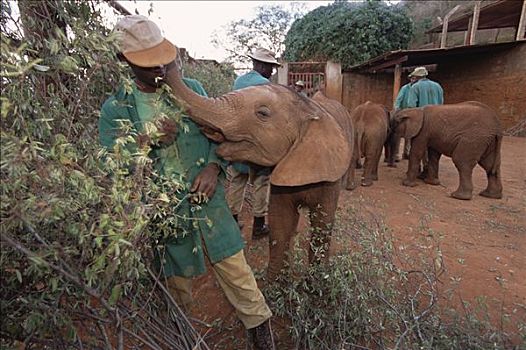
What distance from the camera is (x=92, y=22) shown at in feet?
4.92

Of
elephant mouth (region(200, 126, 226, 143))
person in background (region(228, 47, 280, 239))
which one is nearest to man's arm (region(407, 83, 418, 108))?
person in background (region(228, 47, 280, 239))

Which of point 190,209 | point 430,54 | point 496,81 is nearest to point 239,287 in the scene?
point 190,209

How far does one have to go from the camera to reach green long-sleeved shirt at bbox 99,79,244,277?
2.02 meters

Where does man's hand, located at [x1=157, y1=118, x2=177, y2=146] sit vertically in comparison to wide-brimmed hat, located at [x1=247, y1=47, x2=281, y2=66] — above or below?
below

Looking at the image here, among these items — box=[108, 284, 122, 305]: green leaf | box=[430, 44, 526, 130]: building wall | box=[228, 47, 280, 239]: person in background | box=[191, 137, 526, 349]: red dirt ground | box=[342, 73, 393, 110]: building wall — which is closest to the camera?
box=[108, 284, 122, 305]: green leaf

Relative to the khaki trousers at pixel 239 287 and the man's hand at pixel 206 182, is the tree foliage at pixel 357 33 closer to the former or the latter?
the man's hand at pixel 206 182

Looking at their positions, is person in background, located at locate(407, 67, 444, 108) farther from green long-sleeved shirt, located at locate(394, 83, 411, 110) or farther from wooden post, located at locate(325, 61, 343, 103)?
wooden post, located at locate(325, 61, 343, 103)

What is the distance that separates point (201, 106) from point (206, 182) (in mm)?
472

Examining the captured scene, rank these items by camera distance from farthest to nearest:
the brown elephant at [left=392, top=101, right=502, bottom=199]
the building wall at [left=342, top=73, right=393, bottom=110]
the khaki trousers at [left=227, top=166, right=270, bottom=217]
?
the building wall at [left=342, top=73, right=393, bottom=110]
the brown elephant at [left=392, top=101, right=502, bottom=199]
the khaki trousers at [left=227, top=166, right=270, bottom=217]

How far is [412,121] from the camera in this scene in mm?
6691

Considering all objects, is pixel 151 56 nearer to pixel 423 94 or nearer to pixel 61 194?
pixel 61 194

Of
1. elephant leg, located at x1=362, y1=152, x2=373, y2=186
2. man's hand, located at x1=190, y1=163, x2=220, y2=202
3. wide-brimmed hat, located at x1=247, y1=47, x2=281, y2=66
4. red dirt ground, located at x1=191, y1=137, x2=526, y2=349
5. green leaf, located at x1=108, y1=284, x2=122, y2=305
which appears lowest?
red dirt ground, located at x1=191, y1=137, x2=526, y2=349

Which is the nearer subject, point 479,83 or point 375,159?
point 375,159

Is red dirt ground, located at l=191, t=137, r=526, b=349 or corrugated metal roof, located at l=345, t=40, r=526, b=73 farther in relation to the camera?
corrugated metal roof, located at l=345, t=40, r=526, b=73
